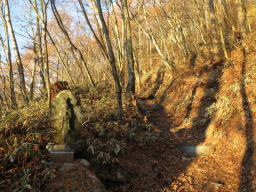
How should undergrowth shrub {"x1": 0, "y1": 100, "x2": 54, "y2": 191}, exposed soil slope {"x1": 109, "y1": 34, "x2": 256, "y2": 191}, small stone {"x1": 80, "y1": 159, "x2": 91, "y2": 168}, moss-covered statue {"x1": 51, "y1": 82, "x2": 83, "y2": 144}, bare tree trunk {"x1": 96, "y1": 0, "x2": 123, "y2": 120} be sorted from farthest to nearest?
bare tree trunk {"x1": 96, "y1": 0, "x2": 123, "y2": 120} → exposed soil slope {"x1": 109, "y1": 34, "x2": 256, "y2": 191} → moss-covered statue {"x1": 51, "y1": 82, "x2": 83, "y2": 144} → small stone {"x1": 80, "y1": 159, "x2": 91, "y2": 168} → undergrowth shrub {"x1": 0, "y1": 100, "x2": 54, "y2": 191}

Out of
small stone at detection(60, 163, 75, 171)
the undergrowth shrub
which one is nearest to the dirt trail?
small stone at detection(60, 163, 75, 171)

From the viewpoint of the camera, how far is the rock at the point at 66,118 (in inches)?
152

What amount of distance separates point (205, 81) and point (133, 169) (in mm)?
6266

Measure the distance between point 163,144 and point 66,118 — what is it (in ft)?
10.3

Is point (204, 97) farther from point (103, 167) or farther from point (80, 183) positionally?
point (80, 183)

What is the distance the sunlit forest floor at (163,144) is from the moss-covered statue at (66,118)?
266mm

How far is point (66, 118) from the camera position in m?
3.97

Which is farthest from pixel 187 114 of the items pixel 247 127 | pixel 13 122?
pixel 13 122

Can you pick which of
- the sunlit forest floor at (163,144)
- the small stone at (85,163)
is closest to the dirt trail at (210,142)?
the sunlit forest floor at (163,144)

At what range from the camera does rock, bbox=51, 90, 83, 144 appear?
3865 mm

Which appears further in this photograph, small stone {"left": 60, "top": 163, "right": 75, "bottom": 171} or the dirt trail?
the dirt trail

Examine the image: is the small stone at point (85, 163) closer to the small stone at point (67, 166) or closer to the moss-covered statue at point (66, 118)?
the small stone at point (67, 166)

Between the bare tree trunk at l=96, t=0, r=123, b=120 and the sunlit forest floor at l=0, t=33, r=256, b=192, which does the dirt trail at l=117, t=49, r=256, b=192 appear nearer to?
the sunlit forest floor at l=0, t=33, r=256, b=192

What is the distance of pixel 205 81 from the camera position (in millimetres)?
8602
